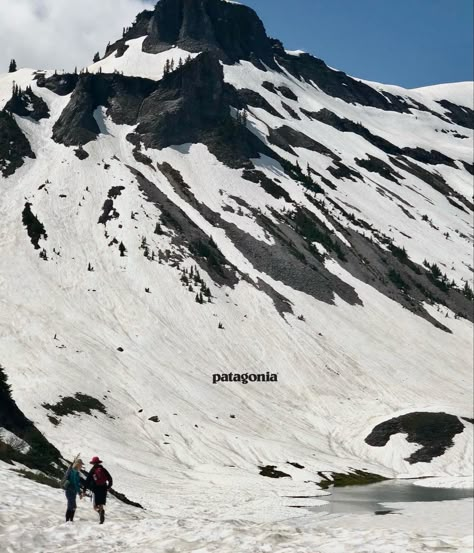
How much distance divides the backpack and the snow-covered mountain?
1169 cm

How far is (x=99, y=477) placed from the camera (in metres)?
20.5

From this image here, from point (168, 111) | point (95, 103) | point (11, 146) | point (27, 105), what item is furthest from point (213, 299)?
point (95, 103)

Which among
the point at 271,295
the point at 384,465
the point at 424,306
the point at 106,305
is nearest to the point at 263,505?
the point at 384,465

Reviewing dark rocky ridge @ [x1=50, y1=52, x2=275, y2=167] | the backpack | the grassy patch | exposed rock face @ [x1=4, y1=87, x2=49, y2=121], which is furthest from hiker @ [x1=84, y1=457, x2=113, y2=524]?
exposed rock face @ [x1=4, y1=87, x2=49, y2=121]

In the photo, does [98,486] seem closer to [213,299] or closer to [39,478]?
[39,478]

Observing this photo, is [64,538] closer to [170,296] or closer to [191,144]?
[170,296]

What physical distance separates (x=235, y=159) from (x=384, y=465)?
8590 cm

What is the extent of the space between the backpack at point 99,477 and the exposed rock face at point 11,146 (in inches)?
3950

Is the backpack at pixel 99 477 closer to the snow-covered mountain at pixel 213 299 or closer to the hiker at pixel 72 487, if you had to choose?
the hiker at pixel 72 487

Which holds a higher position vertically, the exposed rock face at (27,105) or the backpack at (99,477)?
the exposed rock face at (27,105)

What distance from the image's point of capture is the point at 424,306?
11344 cm

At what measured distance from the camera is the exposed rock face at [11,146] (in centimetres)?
11362

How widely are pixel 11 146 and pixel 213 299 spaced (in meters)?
55.4

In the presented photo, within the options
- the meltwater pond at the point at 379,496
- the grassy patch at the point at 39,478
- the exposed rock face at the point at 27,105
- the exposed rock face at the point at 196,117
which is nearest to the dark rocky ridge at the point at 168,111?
the exposed rock face at the point at 196,117
